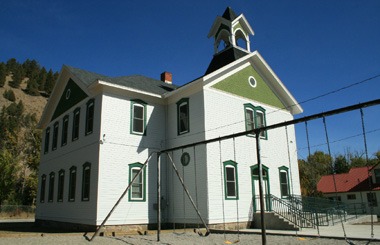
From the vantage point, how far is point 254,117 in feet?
65.7

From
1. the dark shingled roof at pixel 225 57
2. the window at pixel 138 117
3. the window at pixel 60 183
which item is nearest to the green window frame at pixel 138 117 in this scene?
the window at pixel 138 117

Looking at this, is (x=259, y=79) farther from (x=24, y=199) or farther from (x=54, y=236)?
(x=24, y=199)

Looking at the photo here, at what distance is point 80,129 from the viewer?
766 inches

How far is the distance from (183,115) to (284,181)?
750 cm

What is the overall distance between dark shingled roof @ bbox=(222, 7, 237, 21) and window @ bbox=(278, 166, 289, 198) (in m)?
10.1

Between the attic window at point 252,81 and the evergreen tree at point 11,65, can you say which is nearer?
the attic window at point 252,81

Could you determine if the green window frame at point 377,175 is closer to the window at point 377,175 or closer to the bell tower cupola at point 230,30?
the window at point 377,175

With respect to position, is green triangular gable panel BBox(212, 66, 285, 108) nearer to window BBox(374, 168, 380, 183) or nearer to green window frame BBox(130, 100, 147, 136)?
green window frame BBox(130, 100, 147, 136)

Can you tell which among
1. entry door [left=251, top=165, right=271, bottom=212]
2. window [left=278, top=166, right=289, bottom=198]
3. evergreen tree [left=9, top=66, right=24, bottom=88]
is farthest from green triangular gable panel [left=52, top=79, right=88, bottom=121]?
evergreen tree [left=9, top=66, right=24, bottom=88]

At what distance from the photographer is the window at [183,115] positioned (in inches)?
720

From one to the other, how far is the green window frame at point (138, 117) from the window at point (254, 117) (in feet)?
19.1

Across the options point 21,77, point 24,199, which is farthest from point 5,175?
point 21,77

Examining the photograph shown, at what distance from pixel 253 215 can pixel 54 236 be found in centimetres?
981

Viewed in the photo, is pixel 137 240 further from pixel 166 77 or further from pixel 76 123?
pixel 166 77
